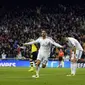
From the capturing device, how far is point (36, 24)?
2034 inches

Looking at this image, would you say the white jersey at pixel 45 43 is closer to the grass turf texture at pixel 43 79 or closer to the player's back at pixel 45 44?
the player's back at pixel 45 44

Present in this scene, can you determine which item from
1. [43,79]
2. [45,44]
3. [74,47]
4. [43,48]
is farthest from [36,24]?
[43,79]

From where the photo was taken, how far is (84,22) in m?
51.1

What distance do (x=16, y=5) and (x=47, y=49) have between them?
36504 millimetres

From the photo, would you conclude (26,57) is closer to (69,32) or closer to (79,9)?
(69,32)

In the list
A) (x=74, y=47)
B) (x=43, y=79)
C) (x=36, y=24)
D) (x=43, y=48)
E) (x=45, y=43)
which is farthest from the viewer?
(x=36, y=24)

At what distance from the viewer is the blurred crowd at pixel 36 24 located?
151 feet

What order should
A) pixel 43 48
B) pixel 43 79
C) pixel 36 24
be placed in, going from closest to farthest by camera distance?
pixel 43 79
pixel 43 48
pixel 36 24

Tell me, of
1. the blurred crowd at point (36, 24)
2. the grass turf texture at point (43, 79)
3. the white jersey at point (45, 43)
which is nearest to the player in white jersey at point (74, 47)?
the grass turf texture at point (43, 79)

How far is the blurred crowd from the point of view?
4600 centimetres

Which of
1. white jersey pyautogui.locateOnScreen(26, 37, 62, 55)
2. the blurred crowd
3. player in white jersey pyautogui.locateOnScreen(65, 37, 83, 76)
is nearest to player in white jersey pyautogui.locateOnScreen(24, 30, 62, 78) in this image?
white jersey pyautogui.locateOnScreen(26, 37, 62, 55)

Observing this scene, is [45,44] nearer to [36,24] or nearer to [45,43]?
[45,43]

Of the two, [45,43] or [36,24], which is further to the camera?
[36,24]

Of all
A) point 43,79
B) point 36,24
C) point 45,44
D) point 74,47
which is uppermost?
point 36,24
